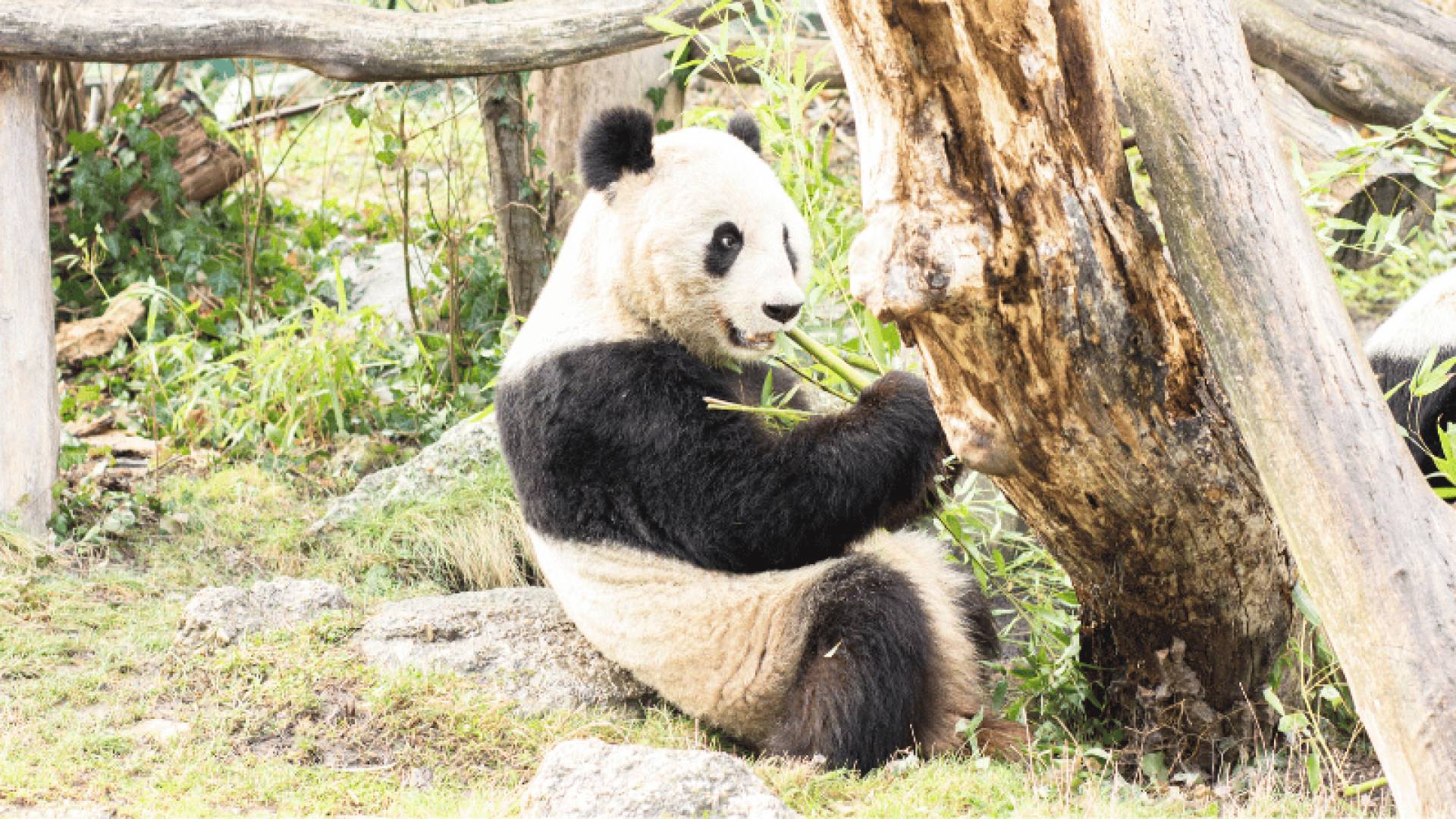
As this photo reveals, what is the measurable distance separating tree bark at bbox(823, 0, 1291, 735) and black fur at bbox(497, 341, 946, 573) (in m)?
0.65

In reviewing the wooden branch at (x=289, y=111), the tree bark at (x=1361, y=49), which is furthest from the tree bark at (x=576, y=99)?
the tree bark at (x=1361, y=49)

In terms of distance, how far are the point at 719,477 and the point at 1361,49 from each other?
11.9 ft

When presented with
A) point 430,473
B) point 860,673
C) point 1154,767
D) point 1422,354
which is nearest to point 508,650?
point 860,673

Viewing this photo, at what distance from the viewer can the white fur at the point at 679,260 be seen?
459 centimetres

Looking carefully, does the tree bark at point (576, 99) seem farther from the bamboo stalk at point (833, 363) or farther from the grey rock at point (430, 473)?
the bamboo stalk at point (833, 363)

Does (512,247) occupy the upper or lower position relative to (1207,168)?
lower

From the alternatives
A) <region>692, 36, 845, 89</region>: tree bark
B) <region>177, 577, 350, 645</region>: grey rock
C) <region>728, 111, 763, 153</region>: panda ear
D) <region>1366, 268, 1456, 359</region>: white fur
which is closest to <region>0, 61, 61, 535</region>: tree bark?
<region>177, 577, 350, 645</region>: grey rock

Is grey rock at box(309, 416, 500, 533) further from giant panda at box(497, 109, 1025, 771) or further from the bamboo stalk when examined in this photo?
the bamboo stalk

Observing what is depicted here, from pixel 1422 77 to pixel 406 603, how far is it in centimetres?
475

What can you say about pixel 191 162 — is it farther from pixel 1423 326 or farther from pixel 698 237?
pixel 1423 326

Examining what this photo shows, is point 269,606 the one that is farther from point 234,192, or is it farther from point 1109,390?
point 234,192

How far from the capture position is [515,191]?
7672mm

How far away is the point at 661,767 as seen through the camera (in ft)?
11.7

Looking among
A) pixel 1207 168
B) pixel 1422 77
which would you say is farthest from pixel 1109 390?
pixel 1422 77
